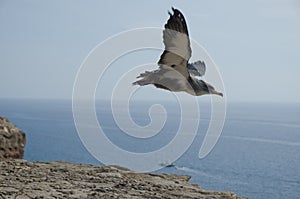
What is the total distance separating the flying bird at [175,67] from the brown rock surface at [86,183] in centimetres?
342

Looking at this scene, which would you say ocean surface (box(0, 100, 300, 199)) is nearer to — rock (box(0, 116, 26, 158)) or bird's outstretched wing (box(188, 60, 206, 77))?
rock (box(0, 116, 26, 158))

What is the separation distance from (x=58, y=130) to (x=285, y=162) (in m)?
48.3

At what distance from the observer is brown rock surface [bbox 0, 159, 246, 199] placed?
19.8ft

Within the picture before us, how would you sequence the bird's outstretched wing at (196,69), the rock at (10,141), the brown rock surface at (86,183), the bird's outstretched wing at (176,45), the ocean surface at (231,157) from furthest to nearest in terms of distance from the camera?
the ocean surface at (231,157)
the rock at (10,141)
the brown rock surface at (86,183)
the bird's outstretched wing at (196,69)
the bird's outstretched wing at (176,45)

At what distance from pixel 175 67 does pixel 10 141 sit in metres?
8.93

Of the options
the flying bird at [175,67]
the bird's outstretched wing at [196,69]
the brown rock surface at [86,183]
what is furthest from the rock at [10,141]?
the flying bird at [175,67]

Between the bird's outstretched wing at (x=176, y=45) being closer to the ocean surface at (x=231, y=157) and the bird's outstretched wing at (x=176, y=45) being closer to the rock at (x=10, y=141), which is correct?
the rock at (x=10, y=141)

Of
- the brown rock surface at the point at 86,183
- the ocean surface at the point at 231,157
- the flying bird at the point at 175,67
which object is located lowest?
the brown rock surface at the point at 86,183

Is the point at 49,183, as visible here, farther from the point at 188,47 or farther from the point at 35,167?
the point at 188,47

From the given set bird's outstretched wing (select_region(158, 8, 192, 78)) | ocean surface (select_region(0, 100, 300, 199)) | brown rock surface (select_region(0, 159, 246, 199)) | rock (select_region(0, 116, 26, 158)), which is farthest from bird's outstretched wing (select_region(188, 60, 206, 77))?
ocean surface (select_region(0, 100, 300, 199))

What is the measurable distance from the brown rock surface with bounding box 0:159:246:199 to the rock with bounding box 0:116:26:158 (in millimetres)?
2425

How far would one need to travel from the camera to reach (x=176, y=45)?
304cm

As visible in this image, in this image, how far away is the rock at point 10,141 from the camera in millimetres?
10586

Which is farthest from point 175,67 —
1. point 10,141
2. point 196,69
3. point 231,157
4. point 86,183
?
point 231,157
